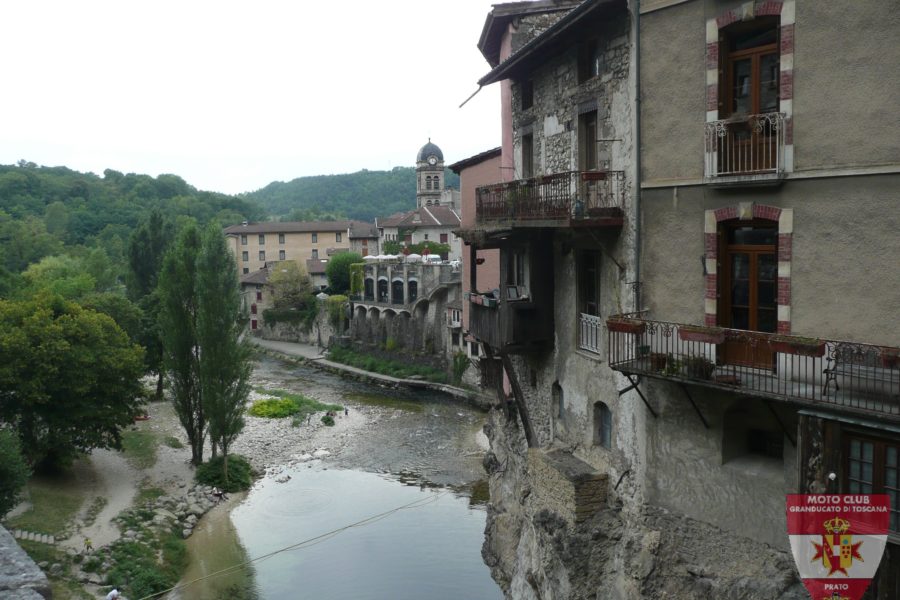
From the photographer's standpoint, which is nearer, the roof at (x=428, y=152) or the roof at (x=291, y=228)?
the roof at (x=291, y=228)

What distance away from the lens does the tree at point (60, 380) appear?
25.9 m

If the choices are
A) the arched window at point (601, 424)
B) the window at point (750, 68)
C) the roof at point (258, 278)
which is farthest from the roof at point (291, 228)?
the window at point (750, 68)

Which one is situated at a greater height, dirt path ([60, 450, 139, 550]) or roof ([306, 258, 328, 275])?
roof ([306, 258, 328, 275])

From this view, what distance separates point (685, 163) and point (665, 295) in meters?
1.97

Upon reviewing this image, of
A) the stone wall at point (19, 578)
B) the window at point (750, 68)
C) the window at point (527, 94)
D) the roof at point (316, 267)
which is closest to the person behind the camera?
the stone wall at point (19, 578)

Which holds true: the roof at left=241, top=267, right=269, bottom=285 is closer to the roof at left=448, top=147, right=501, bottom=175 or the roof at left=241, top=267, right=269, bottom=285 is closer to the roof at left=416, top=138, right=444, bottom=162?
the roof at left=416, top=138, right=444, bottom=162

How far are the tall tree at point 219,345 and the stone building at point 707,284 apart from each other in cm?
1923

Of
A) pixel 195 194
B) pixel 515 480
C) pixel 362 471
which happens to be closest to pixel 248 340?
A: pixel 362 471

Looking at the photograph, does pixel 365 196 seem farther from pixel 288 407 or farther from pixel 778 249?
pixel 778 249

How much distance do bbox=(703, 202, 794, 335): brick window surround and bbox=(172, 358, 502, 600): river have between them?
13.7 metres

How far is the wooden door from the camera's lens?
32.5ft

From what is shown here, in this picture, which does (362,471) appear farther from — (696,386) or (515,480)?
(696,386)

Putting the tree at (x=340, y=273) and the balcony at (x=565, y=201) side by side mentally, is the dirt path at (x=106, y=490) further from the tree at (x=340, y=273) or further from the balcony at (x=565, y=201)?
the tree at (x=340, y=273)

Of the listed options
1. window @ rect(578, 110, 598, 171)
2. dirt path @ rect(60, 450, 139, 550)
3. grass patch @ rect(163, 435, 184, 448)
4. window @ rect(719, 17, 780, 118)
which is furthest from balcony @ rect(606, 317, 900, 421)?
grass patch @ rect(163, 435, 184, 448)
